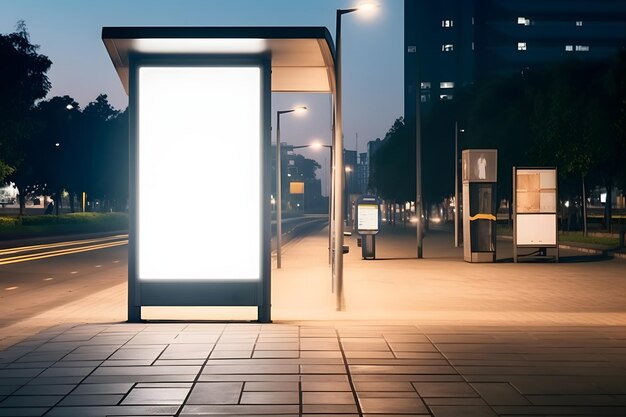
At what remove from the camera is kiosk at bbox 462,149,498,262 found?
26.3 metres

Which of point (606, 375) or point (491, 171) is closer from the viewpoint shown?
point (606, 375)

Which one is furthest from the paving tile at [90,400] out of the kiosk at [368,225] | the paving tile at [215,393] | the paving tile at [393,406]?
the kiosk at [368,225]

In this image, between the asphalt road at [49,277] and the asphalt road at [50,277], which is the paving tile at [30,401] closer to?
the asphalt road at [50,277]

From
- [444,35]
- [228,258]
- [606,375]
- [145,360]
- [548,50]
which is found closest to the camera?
[606,375]

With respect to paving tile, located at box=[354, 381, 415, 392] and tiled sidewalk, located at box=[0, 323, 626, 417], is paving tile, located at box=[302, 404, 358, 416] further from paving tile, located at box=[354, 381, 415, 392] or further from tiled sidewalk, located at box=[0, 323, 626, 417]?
paving tile, located at box=[354, 381, 415, 392]

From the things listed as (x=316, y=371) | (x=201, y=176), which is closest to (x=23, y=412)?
(x=316, y=371)

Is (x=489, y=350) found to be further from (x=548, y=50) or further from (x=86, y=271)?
(x=548, y=50)

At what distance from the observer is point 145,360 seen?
852cm

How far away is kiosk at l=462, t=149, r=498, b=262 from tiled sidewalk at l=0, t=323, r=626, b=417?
15.5 m

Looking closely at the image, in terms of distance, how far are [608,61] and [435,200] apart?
21.8 metres

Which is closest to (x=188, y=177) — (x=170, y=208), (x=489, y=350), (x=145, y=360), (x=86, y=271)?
(x=170, y=208)

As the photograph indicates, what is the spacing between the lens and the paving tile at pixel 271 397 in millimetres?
6801

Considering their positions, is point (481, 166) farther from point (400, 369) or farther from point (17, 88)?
point (17, 88)

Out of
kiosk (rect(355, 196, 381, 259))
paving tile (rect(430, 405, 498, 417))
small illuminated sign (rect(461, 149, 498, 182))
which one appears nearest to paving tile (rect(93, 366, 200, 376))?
paving tile (rect(430, 405, 498, 417))
